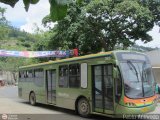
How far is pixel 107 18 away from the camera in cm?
2242

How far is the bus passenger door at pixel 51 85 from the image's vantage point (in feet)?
50.1

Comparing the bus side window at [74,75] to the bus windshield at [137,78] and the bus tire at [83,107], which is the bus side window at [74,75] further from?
the bus windshield at [137,78]

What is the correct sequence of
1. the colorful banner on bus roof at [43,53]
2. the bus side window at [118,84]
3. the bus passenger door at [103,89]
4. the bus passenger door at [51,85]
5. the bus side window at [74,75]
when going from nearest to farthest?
the bus side window at [118,84] < the bus passenger door at [103,89] < the bus side window at [74,75] < the bus passenger door at [51,85] < the colorful banner on bus roof at [43,53]

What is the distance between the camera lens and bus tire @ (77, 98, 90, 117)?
12.3m

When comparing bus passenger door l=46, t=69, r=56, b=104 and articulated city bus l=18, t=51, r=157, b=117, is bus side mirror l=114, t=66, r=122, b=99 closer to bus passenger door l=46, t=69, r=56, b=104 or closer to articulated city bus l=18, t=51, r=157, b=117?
articulated city bus l=18, t=51, r=157, b=117

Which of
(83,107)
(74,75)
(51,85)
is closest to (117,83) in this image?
(83,107)

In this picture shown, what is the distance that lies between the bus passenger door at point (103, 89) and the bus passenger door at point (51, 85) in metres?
3.55

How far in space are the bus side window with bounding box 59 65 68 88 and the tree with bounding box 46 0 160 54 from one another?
307 inches

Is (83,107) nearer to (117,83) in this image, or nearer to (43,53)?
(117,83)

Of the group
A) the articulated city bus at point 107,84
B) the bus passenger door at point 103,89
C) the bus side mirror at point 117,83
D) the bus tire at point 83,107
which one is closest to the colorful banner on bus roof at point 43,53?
the articulated city bus at point 107,84

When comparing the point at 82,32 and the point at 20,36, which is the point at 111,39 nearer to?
the point at 82,32

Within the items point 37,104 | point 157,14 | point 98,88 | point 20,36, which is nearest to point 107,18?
point 157,14

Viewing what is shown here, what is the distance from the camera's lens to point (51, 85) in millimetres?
15625

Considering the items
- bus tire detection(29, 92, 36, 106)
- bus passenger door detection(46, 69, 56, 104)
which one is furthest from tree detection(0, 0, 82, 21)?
bus tire detection(29, 92, 36, 106)
